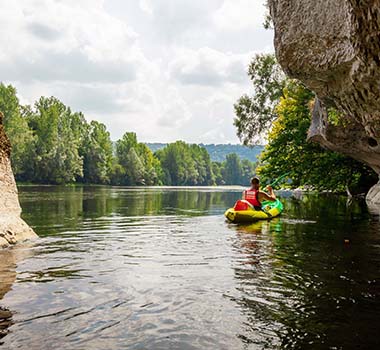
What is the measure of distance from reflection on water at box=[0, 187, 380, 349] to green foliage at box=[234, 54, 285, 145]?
28.6 metres

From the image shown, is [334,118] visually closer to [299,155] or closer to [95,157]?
[299,155]

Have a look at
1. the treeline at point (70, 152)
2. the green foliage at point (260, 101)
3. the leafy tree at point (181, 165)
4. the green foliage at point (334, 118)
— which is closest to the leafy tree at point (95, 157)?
the treeline at point (70, 152)

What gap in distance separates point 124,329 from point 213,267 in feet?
11.5

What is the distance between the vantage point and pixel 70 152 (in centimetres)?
7131

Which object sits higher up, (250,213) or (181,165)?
(181,165)

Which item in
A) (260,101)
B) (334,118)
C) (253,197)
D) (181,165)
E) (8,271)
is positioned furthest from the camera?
(181,165)

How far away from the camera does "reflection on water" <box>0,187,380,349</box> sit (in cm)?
450

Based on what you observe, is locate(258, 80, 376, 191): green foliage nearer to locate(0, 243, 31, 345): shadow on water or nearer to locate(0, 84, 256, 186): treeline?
locate(0, 243, 31, 345): shadow on water

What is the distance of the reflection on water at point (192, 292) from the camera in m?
4.50

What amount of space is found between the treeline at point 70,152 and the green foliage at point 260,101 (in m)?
37.6

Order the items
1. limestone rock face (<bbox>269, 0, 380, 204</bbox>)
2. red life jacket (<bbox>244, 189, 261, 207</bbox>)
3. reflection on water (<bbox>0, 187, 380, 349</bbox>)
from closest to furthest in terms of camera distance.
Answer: reflection on water (<bbox>0, 187, 380, 349</bbox>), limestone rock face (<bbox>269, 0, 380, 204</bbox>), red life jacket (<bbox>244, 189, 261, 207</bbox>)

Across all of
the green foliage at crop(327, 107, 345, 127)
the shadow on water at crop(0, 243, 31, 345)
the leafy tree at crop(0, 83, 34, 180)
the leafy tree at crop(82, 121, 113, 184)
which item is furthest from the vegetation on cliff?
the leafy tree at crop(82, 121, 113, 184)

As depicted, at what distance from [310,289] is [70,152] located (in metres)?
69.0

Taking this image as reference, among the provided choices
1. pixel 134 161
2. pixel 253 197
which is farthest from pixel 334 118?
pixel 134 161
